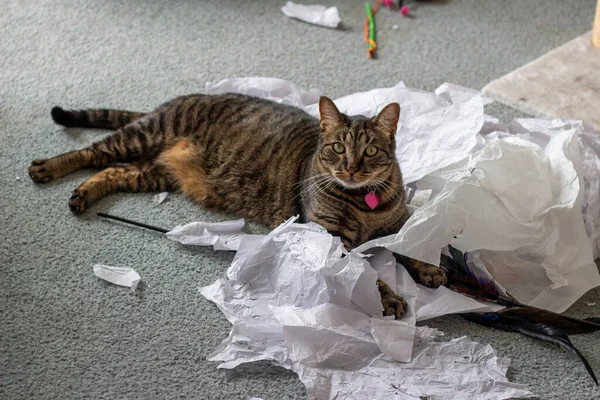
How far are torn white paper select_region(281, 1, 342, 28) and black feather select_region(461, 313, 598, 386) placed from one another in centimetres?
177

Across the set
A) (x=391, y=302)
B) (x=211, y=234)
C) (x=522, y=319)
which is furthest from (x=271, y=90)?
(x=522, y=319)

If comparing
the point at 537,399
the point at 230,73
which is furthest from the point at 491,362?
the point at 230,73

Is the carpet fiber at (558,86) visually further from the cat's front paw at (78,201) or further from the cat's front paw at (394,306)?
the cat's front paw at (78,201)

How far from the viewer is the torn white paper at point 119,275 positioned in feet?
6.44

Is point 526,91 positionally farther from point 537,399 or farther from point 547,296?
A: point 537,399

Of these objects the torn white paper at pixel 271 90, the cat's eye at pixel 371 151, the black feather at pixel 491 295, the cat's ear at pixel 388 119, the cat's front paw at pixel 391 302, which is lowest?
the black feather at pixel 491 295

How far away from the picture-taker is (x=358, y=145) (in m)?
1.93

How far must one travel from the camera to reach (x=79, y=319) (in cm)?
185

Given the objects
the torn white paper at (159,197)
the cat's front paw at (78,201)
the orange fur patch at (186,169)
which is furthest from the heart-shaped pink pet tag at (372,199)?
the cat's front paw at (78,201)

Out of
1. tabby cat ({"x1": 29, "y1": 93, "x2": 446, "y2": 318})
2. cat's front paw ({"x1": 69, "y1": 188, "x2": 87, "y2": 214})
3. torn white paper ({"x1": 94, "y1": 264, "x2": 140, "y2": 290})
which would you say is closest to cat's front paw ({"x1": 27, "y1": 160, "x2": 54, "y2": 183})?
tabby cat ({"x1": 29, "y1": 93, "x2": 446, "y2": 318})

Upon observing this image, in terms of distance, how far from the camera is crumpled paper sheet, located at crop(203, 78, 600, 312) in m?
1.93

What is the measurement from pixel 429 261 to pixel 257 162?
635 millimetres

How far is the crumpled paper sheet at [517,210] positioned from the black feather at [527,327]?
111 mm

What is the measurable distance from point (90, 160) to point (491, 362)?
138 cm
